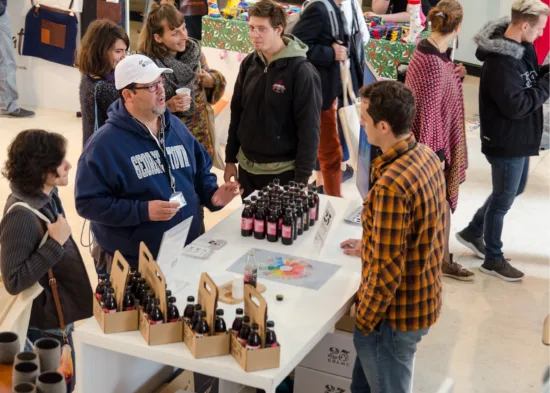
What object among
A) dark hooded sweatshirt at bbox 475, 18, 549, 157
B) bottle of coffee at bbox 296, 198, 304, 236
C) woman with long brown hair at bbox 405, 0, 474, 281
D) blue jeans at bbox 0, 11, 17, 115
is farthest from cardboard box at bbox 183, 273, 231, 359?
blue jeans at bbox 0, 11, 17, 115

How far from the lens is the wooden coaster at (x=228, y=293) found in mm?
3480

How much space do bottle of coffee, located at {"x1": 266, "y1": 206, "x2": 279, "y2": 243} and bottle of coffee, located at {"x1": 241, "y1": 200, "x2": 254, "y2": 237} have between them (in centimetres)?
10

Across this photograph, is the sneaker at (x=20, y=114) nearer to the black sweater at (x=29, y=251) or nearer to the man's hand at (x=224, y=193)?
the man's hand at (x=224, y=193)

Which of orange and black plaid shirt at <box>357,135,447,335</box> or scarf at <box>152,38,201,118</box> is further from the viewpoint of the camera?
scarf at <box>152,38,201,118</box>

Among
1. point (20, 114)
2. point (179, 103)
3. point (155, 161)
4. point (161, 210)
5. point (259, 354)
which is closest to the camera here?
point (259, 354)

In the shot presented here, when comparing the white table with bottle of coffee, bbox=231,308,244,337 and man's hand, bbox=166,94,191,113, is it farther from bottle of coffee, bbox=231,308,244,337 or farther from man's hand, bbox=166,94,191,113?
man's hand, bbox=166,94,191,113

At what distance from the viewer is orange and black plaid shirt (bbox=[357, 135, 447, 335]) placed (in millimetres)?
3133

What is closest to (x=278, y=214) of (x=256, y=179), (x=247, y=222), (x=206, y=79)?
(x=247, y=222)

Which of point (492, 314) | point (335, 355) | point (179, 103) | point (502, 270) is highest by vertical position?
point (179, 103)

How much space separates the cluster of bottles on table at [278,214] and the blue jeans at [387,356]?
0.85 metres

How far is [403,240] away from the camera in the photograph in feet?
10.4

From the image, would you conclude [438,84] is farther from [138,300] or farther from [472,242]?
[138,300]

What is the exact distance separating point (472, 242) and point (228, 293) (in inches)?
121

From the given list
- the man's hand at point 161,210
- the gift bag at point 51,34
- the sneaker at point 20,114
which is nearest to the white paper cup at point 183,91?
the man's hand at point 161,210
